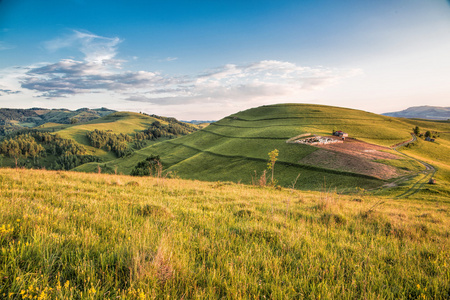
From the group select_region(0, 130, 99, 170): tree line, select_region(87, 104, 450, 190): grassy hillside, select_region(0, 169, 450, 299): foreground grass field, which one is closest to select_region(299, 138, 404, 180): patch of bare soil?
select_region(87, 104, 450, 190): grassy hillside

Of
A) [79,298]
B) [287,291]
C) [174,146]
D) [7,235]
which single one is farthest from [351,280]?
[174,146]

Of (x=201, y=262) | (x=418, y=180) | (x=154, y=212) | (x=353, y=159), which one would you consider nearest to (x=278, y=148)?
(x=353, y=159)

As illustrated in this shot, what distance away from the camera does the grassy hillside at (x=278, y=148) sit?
48.0 m

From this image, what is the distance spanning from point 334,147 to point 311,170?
606 inches

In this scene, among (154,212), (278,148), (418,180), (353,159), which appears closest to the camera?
(154,212)

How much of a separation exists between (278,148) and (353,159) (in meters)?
24.3

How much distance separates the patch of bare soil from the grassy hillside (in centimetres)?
203

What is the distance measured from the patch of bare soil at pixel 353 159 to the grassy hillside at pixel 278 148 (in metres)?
2.03

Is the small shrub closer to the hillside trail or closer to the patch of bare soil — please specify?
the hillside trail

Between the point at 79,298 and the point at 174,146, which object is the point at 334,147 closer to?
the point at 79,298

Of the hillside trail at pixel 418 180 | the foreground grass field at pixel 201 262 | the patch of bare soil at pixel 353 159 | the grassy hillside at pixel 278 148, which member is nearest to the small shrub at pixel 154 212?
the foreground grass field at pixel 201 262

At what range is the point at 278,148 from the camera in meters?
69.7

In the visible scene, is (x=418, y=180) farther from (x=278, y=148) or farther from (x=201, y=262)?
(x=201, y=262)

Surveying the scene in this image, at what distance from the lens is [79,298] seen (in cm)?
238
